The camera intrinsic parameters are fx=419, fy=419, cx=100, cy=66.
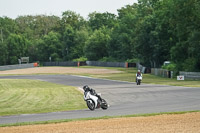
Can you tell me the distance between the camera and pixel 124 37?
111750mm

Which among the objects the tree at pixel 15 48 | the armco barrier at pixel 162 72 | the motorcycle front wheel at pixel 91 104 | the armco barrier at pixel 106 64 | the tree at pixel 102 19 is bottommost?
the motorcycle front wheel at pixel 91 104

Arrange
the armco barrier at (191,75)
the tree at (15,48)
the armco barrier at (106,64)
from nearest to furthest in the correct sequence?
the armco barrier at (191,75) < the armco barrier at (106,64) < the tree at (15,48)

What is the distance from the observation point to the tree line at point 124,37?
197 feet

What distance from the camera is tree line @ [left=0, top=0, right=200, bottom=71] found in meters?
60.1

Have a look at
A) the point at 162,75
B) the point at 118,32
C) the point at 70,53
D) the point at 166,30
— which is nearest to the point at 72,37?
the point at 70,53

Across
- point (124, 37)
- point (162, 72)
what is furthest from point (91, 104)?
point (124, 37)

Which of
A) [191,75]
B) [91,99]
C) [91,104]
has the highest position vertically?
[191,75]

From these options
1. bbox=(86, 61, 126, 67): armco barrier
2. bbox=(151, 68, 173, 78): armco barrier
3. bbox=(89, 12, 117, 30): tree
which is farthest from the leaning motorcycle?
bbox=(89, 12, 117, 30): tree

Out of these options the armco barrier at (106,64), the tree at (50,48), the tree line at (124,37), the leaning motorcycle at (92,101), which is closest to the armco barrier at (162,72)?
the tree line at (124,37)

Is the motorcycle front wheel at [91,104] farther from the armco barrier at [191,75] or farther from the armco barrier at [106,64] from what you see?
the armco barrier at [106,64]

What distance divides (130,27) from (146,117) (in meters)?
101

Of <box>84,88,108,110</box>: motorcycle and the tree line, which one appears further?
the tree line

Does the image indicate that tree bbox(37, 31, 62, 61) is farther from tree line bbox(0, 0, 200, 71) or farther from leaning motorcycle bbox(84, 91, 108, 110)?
leaning motorcycle bbox(84, 91, 108, 110)

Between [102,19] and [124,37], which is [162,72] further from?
[102,19]
